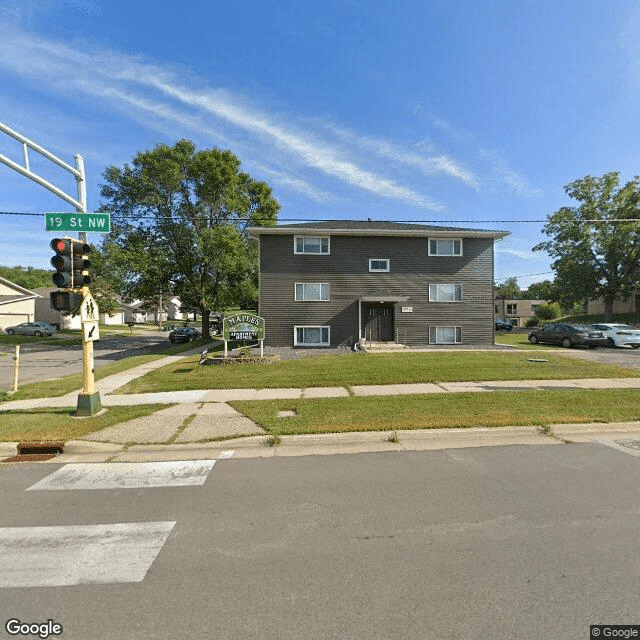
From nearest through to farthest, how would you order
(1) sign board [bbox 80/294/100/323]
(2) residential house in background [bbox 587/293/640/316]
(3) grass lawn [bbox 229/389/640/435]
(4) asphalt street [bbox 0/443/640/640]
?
1. (4) asphalt street [bbox 0/443/640/640]
2. (3) grass lawn [bbox 229/389/640/435]
3. (1) sign board [bbox 80/294/100/323]
4. (2) residential house in background [bbox 587/293/640/316]

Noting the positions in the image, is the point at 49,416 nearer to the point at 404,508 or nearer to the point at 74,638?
the point at 74,638

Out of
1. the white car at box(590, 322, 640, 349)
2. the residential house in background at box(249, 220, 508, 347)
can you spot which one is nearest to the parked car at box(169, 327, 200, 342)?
the residential house in background at box(249, 220, 508, 347)

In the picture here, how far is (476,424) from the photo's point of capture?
6734 millimetres

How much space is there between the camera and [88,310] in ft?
25.7

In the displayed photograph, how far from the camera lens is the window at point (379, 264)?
21281 millimetres

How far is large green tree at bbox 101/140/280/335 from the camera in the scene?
25.6m

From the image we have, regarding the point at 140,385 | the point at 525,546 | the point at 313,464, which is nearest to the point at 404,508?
the point at 525,546

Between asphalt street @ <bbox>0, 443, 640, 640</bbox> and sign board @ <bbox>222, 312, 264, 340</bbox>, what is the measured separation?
11111mm

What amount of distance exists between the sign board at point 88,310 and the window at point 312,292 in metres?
13.4

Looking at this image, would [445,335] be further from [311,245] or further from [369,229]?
[311,245]

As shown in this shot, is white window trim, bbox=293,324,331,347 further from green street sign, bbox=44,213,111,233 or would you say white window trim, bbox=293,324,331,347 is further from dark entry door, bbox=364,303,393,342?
green street sign, bbox=44,213,111,233

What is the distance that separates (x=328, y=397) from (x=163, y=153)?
25429mm

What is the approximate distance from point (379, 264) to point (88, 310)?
54.1 ft

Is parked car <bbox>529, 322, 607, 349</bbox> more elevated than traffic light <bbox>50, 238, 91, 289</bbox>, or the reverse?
traffic light <bbox>50, 238, 91, 289</bbox>
